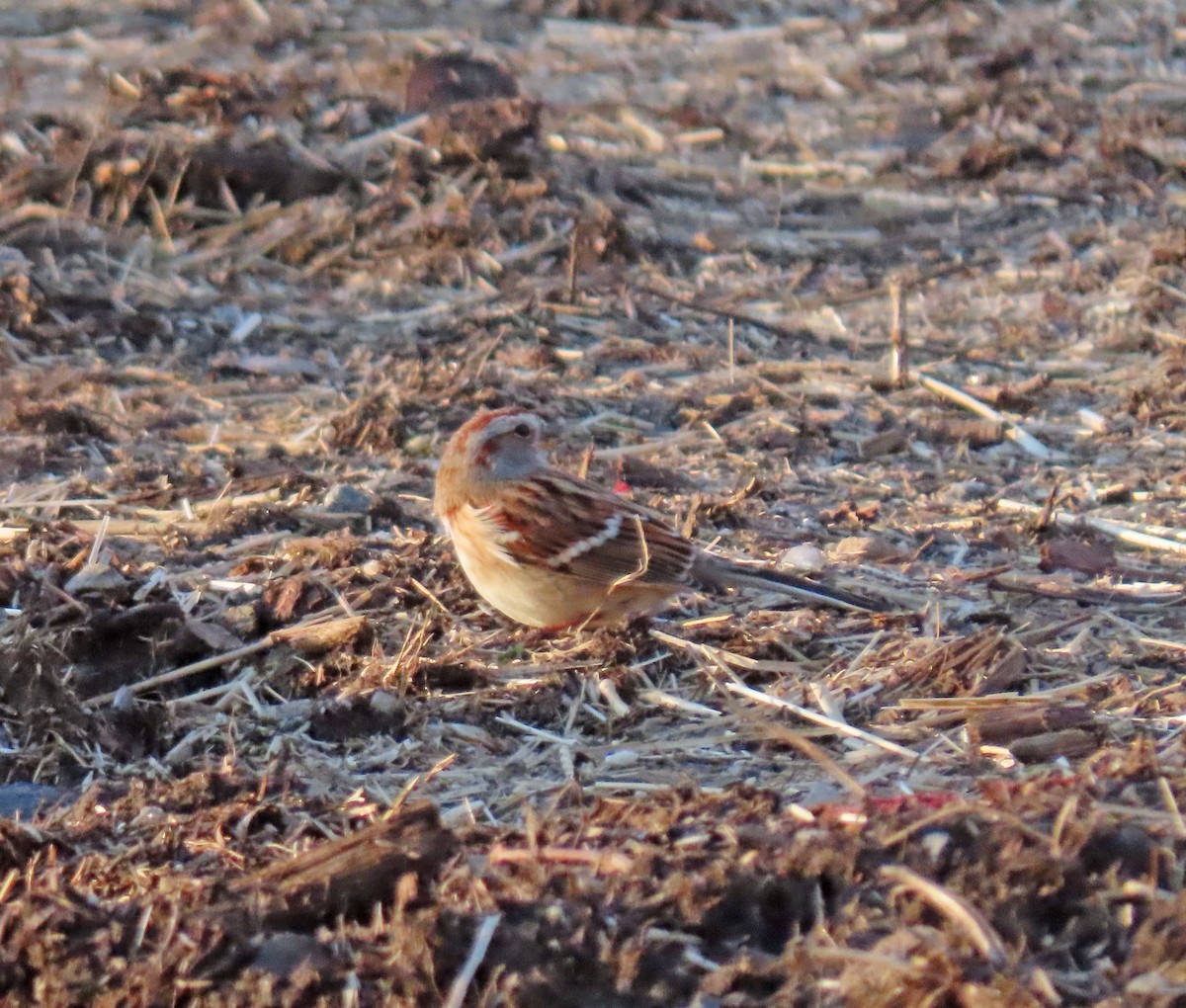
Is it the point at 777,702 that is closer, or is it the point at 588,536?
the point at 777,702

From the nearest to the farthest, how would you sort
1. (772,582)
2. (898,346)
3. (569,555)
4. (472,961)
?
(472,961), (772,582), (569,555), (898,346)

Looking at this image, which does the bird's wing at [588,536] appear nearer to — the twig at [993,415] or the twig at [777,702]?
the twig at [777,702]

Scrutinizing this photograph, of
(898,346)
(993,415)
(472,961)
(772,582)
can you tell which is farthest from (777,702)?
(898,346)

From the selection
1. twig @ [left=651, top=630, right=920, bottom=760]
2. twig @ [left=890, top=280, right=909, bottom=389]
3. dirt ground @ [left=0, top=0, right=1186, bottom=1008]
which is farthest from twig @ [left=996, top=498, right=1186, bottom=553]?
→ twig @ [left=651, top=630, right=920, bottom=760]

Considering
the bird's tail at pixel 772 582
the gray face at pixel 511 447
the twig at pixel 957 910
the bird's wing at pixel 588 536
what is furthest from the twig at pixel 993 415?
the twig at pixel 957 910

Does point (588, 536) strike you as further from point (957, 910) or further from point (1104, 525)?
point (957, 910)

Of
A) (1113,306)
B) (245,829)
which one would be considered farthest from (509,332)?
(245,829)
